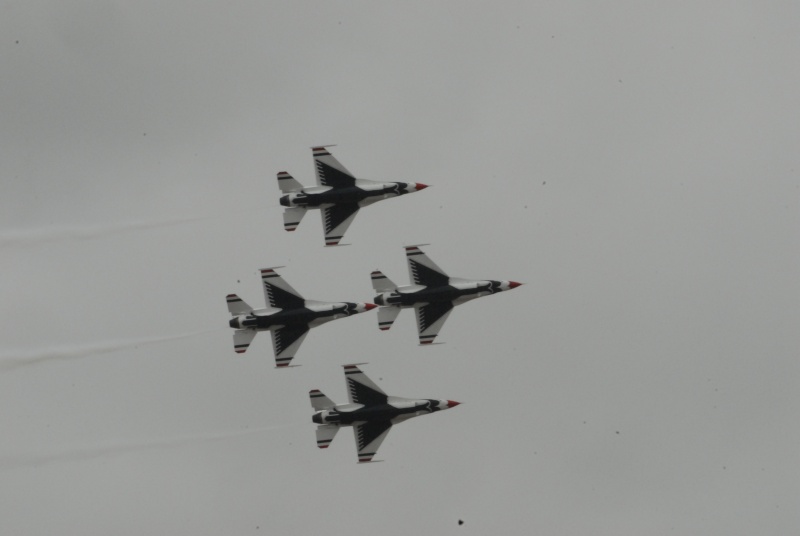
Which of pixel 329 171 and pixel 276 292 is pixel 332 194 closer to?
pixel 329 171

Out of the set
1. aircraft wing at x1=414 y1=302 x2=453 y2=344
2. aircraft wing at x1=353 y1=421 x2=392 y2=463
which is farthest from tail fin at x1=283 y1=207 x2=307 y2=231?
aircraft wing at x1=353 y1=421 x2=392 y2=463

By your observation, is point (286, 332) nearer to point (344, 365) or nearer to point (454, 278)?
point (344, 365)

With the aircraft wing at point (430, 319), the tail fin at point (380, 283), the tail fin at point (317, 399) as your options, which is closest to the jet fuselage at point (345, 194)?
the tail fin at point (380, 283)

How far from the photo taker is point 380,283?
11981cm

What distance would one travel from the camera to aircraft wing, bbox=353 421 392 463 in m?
122

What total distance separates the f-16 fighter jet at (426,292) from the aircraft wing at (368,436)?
6.34 metres

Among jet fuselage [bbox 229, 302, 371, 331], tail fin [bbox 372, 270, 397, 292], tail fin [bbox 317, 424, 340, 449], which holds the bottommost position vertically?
tail fin [bbox 317, 424, 340, 449]

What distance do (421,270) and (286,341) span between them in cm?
1015

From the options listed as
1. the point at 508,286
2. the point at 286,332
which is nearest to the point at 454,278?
the point at 508,286

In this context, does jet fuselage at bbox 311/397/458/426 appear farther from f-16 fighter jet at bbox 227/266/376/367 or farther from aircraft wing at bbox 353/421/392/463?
f-16 fighter jet at bbox 227/266/376/367

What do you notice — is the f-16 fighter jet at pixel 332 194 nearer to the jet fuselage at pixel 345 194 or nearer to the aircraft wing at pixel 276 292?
the jet fuselage at pixel 345 194

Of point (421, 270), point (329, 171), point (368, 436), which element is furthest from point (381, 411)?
point (329, 171)

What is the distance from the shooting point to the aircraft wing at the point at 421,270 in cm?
12094

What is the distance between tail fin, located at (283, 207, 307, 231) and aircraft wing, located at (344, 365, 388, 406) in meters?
10.2
